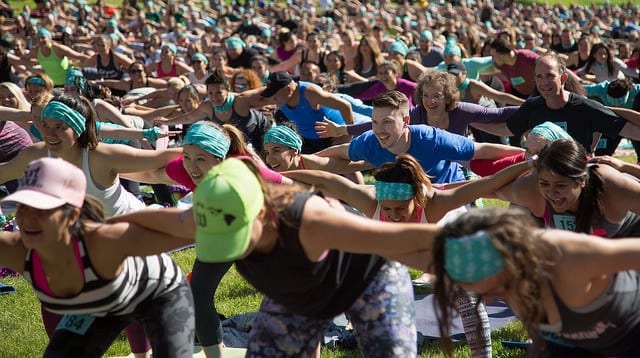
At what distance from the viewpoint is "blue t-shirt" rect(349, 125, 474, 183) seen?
5203mm

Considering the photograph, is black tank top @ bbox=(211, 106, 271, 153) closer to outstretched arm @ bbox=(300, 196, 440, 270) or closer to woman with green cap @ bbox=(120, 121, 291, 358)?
woman with green cap @ bbox=(120, 121, 291, 358)

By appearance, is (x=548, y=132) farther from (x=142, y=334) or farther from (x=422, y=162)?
(x=142, y=334)

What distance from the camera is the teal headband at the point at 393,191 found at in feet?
13.5

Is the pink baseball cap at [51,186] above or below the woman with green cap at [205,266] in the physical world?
above

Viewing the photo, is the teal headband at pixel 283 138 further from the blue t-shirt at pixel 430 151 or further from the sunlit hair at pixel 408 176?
the sunlit hair at pixel 408 176

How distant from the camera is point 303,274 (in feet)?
10.5

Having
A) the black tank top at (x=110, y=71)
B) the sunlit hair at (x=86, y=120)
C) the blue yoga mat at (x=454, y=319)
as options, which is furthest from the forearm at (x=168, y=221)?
the black tank top at (x=110, y=71)

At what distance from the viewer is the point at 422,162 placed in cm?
535

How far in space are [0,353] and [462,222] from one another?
3.79 m

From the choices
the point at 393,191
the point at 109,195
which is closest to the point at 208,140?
the point at 109,195

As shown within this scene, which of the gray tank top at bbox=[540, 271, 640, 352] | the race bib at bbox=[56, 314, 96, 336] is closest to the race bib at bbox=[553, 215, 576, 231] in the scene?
the gray tank top at bbox=[540, 271, 640, 352]

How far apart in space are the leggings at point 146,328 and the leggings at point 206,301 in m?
0.88

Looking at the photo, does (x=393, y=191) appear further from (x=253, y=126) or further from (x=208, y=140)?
(x=253, y=126)

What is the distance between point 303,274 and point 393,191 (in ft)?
3.48
